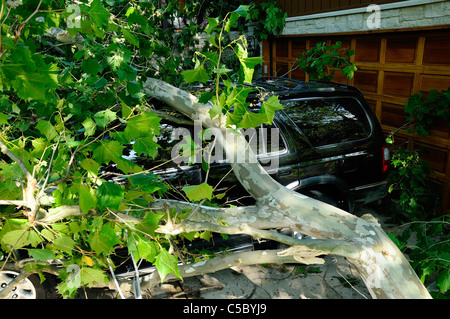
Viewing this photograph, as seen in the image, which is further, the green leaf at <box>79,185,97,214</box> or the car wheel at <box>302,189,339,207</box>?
the car wheel at <box>302,189,339,207</box>

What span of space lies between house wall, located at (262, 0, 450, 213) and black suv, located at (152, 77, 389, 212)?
2.89 ft

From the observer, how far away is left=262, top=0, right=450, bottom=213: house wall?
177 inches

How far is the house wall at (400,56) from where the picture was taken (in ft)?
14.8

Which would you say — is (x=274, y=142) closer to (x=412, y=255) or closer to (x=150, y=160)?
(x=150, y=160)

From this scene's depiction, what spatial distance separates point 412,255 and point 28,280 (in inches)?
120

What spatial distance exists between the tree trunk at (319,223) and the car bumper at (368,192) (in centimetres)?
212

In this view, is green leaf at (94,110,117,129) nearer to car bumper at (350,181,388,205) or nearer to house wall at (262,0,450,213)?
car bumper at (350,181,388,205)

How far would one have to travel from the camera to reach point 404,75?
16.7 ft

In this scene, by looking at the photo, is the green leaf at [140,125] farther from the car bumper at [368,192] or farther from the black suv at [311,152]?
the car bumper at [368,192]

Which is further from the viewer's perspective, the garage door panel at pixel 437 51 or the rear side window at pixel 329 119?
the garage door panel at pixel 437 51

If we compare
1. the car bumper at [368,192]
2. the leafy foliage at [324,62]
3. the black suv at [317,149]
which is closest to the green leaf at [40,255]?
the black suv at [317,149]

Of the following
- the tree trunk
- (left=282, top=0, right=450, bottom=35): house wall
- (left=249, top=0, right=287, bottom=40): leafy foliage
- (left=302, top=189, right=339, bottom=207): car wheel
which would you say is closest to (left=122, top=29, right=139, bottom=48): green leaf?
the tree trunk

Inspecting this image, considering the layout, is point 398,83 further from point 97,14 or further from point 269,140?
point 97,14

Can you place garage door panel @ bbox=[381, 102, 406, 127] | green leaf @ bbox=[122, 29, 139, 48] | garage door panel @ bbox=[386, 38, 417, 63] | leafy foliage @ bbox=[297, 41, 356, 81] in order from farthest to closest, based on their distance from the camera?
garage door panel @ bbox=[381, 102, 406, 127]
garage door panel @ bbox=[386, 38, 417, 63]
leafy foliage @ bbox=[297, 41, 356, 81]
green leaf @ bbox=[122, 29, 139, 48]
